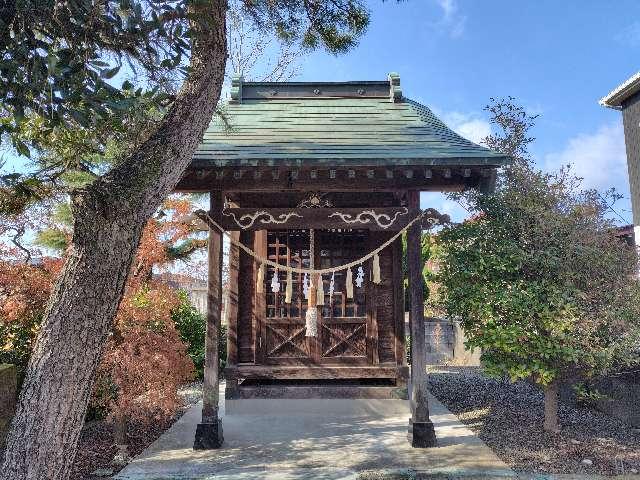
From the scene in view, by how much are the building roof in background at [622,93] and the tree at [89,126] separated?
1056 centimetres

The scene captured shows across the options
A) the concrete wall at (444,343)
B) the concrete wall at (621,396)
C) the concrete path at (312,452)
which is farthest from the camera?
the concrete wall at (444,343)

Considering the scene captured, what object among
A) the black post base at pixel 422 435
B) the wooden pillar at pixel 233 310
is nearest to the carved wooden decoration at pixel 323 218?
the wooden pillar at pixel 233 310

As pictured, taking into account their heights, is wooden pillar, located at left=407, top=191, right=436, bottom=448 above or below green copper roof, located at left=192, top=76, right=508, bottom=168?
below

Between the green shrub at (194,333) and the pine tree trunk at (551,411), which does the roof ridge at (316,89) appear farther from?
the pine tree trunk at (551,411)

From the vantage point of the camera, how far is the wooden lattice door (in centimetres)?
669

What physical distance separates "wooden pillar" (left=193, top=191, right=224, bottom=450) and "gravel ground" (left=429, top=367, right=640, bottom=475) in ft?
10.7

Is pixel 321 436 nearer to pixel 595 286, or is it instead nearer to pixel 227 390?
pixel 227 390

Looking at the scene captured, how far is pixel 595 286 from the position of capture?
17.3ft

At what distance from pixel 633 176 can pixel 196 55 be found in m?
12.7

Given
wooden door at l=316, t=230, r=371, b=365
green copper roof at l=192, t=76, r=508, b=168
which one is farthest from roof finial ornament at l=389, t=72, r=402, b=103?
wooden door at l=316, t=230, r=371, b=365

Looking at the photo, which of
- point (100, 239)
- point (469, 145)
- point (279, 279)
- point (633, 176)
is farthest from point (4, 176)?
point (633, 176)

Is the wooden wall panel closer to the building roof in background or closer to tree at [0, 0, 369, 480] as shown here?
tree at [0, 0, 369, 480]

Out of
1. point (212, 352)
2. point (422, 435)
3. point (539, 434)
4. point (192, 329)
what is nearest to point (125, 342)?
point (212, 352)

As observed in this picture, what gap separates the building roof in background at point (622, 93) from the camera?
1130cm
